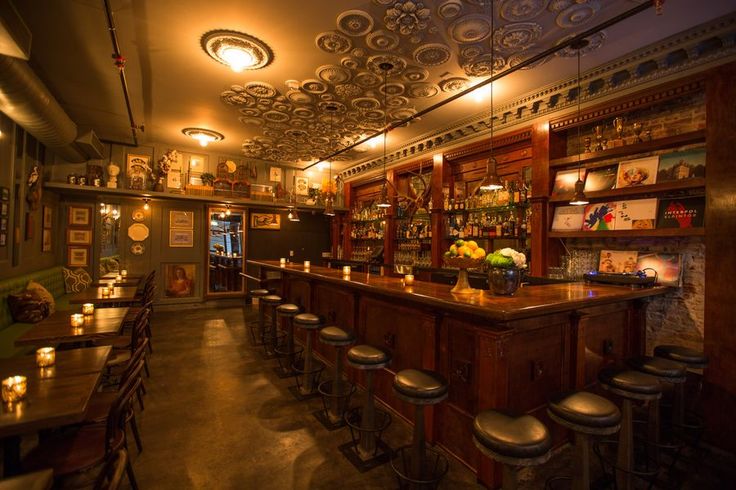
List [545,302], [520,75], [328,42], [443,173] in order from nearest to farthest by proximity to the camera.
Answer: [545,302] → [328,42] → [520,75] → [443,173]

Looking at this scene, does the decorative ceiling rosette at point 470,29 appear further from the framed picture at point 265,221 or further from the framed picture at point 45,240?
the framed picture at point 45,240

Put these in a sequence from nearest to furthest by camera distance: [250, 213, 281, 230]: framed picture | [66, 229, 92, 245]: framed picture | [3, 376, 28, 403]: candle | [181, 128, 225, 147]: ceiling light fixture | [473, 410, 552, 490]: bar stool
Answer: [473, 410, 552, 490]: bar stool
[3, 376, 28, 403]: candle
[181, 128, 225, 147]: ceiling light fixture
[66, 229, 92, 245]: framed picture
[250, 213, 281, 230]: framed picture

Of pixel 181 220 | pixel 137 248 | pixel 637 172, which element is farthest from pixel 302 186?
pixel 637 172

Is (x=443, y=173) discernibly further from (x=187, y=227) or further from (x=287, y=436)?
(x=187, y=227)

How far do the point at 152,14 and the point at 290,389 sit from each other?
390cm

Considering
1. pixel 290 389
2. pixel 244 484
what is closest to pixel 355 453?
pixel 244 484

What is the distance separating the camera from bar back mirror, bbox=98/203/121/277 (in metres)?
7.26

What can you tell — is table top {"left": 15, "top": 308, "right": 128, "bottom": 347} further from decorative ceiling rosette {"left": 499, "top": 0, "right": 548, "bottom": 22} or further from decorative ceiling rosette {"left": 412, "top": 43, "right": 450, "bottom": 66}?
decorative ceiling rosette {"left": 499, "top": 0, "right": 548, "bottom": 22}

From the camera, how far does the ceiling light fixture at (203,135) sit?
654 cm

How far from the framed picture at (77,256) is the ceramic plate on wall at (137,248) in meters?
0.78

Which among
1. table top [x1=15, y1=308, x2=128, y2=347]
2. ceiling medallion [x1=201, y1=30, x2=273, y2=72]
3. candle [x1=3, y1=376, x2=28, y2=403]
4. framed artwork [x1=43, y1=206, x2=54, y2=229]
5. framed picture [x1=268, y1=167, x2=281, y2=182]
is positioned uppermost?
ceiling medallion [x1=201, y1=30, x2=273, y2=72]

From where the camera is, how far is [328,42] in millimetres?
3584

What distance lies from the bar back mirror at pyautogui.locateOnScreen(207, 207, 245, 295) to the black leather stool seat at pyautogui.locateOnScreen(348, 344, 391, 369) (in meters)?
6.87

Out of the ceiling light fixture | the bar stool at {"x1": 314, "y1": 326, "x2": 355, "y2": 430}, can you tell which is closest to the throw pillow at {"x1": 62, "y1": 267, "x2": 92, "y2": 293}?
the ceiling light fixture
